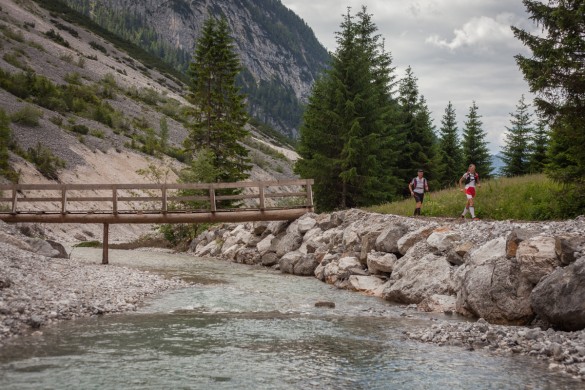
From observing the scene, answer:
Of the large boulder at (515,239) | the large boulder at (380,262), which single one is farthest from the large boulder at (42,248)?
the large boulder at (515,239)

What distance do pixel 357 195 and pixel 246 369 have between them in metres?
22.0

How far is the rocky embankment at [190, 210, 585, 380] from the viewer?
8.69 m

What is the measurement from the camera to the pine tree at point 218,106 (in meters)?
35.6

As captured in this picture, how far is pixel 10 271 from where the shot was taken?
1220 centimetres

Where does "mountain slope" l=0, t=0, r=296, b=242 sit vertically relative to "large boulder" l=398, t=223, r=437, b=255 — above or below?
above

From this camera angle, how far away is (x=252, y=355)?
7871mm

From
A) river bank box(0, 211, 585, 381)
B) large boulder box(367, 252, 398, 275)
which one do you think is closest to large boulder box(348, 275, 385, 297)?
river bank box(0, 211, 585, 381)

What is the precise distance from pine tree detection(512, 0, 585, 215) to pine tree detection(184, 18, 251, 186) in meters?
22.6

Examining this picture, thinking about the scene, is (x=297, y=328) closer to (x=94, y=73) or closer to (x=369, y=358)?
(x=369, y=358)

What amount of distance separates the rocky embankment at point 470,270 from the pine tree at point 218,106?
1396 centimetres

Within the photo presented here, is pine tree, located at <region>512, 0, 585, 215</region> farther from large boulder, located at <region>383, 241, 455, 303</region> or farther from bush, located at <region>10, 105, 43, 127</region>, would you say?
bush, located at <region>10, 105, 43, 127</region>

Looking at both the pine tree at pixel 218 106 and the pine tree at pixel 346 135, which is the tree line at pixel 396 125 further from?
the pine tree at pixel 218 106

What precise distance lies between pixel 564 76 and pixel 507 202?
4730mm

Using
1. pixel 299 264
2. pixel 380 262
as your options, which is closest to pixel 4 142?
pixel 299 264
